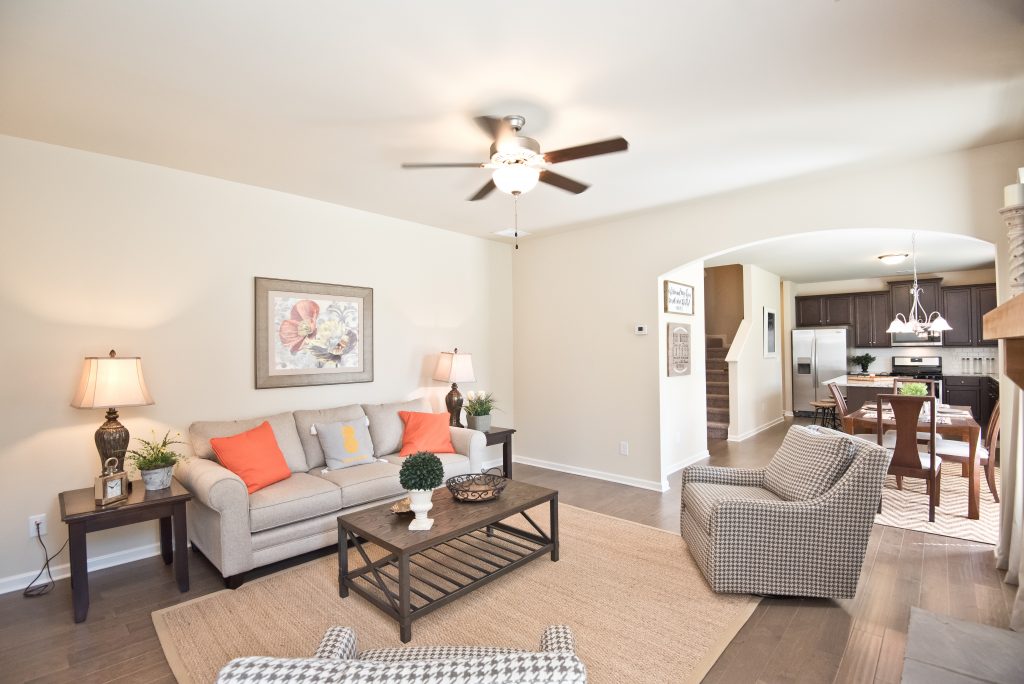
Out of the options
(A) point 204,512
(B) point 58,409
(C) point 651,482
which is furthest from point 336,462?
(C) point 651,482

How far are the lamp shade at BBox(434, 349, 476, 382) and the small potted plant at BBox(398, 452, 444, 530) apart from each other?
218 cm

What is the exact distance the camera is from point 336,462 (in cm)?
362

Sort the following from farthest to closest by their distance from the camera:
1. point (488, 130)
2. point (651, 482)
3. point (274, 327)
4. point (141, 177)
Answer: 1. point (651, 482)
2. point (274, 327)
3. point (141, 177)
4. point (488, 130)

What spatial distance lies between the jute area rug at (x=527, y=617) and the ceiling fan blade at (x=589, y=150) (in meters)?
2.33

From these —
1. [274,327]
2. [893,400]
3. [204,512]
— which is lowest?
[204,512]

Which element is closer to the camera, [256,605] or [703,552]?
[256,605]

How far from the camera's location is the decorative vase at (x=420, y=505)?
252 centimetres

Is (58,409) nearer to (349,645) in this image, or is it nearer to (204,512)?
(204,512)

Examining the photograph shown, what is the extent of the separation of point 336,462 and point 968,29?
4138 mm

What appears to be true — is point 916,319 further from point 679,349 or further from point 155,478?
point 155,478

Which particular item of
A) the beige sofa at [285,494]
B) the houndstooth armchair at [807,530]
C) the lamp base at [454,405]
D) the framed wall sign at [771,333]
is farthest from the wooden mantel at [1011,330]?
the framed wall sign at [771,333]

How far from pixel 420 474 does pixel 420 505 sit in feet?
0.55

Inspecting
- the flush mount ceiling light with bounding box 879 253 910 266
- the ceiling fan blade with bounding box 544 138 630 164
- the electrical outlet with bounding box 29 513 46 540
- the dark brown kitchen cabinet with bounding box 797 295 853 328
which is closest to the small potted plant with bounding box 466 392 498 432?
the ceiling fan blade with bounding box 544 138 630 164

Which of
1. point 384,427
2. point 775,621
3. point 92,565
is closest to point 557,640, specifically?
point 775,621
